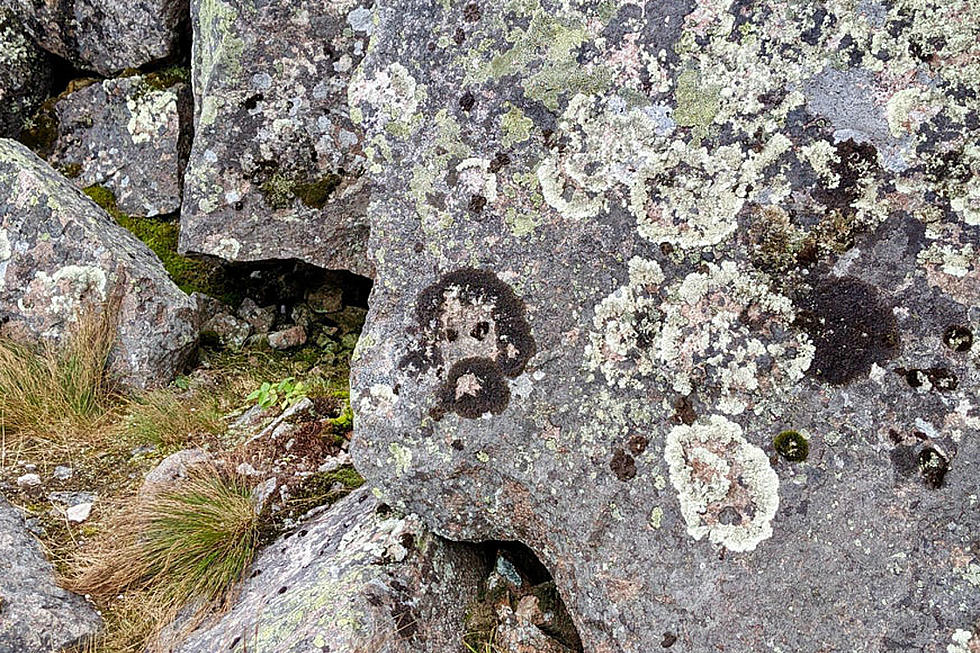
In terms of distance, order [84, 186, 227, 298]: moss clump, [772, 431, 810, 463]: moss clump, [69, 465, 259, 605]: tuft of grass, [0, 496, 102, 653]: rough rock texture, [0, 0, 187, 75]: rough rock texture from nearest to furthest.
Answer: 1. [772, 431, 810, 463]: moss clump
2. [0, 496, 102, 653]: rough rock texture
3. [69, 465, 259, 605]: tuft of grass
4. [84, 186, 227, 298]: moss clump
5. [0, 0, 187, 75]: rough rock texture

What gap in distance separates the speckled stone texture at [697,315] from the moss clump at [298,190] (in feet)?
6.63

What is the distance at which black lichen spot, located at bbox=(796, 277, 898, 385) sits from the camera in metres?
2.29

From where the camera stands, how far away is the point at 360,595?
2.83 meters

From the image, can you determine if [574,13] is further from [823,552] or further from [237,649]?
[237,649]

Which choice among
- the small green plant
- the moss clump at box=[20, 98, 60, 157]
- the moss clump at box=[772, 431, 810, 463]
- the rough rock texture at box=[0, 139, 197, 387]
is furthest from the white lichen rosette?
the moss clump at box=[20, 98, 60, 157]

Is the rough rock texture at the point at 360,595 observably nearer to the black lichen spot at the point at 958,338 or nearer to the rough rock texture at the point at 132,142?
the black lichen spot at the point at 958,338

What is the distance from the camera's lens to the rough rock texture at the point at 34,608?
125 inches

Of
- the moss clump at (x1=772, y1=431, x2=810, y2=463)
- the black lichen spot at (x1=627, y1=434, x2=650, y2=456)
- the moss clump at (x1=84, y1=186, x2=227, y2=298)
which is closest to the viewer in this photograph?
the moss clump at (x1=772, y1=431, x2=810, y2=463)

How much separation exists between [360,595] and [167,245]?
402cm

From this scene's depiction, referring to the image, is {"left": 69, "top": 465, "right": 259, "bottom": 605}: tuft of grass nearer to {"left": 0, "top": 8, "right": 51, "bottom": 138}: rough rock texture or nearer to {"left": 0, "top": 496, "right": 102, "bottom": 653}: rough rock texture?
{"left": 0, "top": 496, "right": 102, "bottom": 653}: rough rock texture

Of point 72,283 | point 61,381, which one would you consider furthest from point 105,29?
point 61,381

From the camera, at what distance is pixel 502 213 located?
8.99 ft

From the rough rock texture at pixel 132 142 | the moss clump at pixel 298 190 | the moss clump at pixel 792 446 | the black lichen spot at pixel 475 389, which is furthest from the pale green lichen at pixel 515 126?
the rough rock texture at pixel 132 142

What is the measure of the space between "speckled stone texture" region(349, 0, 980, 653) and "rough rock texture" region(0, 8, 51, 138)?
4939mm
